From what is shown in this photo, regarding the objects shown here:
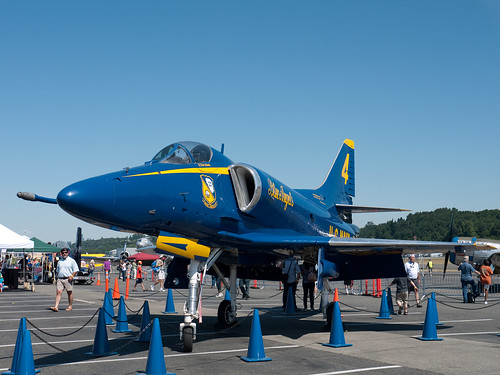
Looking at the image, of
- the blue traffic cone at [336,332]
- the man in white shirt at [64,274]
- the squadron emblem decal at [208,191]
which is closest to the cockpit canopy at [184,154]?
the squadron emblem decal at [208,191]

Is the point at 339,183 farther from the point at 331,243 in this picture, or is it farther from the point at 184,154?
the point at 184,154

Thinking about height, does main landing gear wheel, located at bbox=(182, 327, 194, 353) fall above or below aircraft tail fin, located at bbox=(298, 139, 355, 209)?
below

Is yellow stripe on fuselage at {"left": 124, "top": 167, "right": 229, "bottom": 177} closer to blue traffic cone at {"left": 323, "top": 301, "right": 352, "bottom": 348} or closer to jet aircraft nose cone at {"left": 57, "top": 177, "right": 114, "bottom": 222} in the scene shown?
jet aircraft nose cone at {"left": 57, "top": 177, "right": 114, "bottom": 222}

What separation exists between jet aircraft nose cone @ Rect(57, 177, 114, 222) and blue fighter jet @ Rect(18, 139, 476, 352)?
0.05 feet

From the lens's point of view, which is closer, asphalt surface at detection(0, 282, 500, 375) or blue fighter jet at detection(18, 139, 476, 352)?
asphalt surface at detection(0, 282, 500, 375)

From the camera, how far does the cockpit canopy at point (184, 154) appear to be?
939 cm

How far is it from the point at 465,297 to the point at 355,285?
294 inches

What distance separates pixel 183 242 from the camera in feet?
31.6

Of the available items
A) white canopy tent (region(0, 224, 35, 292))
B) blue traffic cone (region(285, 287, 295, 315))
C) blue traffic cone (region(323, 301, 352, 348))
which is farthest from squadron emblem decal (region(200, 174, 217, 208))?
white canopy tent (region(0, 224, 35, 292))

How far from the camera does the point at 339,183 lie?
58.7ft

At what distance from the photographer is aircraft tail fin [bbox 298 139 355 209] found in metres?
16.5

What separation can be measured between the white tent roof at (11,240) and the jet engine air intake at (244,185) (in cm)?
1543

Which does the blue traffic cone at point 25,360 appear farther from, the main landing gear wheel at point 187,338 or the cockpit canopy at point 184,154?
the cockpit canopy at point 184,154

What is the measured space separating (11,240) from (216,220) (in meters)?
16.1
